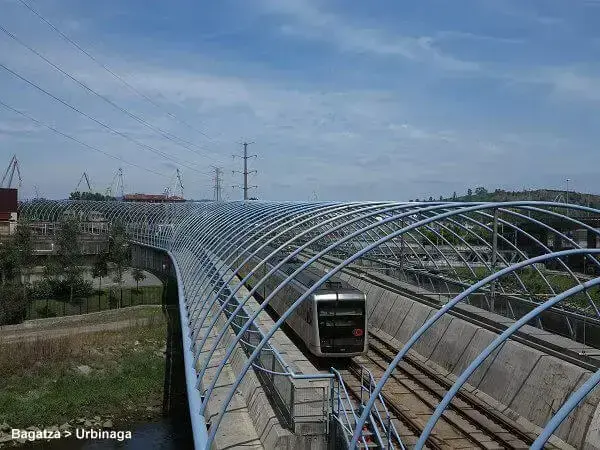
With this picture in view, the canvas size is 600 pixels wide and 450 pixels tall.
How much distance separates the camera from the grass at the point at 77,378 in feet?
71.9

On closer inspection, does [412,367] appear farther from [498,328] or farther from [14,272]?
[14,272]

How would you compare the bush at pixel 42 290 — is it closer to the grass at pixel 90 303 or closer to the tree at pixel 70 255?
the grass at pixel 90 303

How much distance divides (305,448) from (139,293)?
34.6 metres

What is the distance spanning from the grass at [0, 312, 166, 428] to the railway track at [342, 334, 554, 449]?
11006 millimetres

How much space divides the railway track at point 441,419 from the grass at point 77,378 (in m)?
11.0

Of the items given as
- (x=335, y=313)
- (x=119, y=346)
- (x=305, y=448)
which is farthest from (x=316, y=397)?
(x=119, y=346)

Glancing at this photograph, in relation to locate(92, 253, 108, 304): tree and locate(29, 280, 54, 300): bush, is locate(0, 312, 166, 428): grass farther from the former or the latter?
locate(92, 253, 108, 304): tree

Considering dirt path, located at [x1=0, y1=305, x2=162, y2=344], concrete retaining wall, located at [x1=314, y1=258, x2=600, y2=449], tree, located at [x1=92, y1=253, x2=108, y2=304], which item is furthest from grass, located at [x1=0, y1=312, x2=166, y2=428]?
tree, located at [x1=92, y1=253, x2=108, y2=304]

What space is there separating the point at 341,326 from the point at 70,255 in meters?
28.6

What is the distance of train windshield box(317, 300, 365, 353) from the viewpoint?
648 inches

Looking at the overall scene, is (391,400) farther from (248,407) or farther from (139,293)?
(139,293)

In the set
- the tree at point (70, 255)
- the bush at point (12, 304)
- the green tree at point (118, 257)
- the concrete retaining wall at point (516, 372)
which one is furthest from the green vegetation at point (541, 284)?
the tree at point (70, 255)

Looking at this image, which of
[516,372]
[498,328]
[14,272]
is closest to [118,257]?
[14,272]

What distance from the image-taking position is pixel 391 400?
1388 cm
